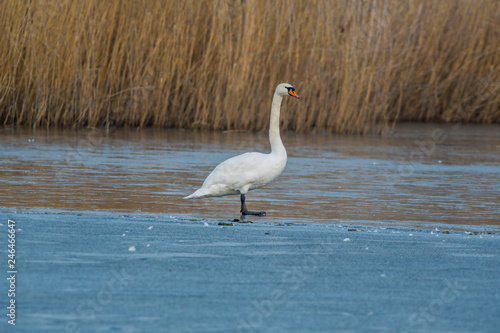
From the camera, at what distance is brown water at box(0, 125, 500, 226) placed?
267 inches

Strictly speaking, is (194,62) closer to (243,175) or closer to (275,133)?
(275,133)

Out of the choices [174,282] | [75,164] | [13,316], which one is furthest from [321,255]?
[75,164]

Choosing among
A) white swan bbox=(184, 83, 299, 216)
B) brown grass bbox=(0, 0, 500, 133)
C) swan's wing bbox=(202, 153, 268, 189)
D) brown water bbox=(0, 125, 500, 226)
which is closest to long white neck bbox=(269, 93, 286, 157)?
white swan bbox=(184, 83, 299, 216)

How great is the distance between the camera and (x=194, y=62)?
14.1 m

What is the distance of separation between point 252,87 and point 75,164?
503cm

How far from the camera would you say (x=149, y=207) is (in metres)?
6.71

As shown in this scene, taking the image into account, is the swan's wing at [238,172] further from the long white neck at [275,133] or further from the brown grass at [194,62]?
the brown grass at [194,62]

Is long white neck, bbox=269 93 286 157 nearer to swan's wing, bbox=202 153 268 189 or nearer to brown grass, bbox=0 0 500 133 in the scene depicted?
swan's wing, bbox=202 153 268 189

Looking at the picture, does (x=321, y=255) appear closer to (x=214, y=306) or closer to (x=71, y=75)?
(x=214, y=306)

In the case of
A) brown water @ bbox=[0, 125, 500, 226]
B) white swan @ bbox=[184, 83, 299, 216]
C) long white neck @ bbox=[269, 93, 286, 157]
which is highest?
long white neck @ bbox=[269, 93, 286, 157]

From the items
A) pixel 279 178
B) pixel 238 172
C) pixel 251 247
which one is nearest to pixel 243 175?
pixel 238 172

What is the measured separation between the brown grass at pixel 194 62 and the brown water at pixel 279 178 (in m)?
0.52

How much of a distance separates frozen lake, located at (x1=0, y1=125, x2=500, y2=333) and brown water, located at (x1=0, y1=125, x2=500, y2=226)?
0.03 meters

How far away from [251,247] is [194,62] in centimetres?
919
